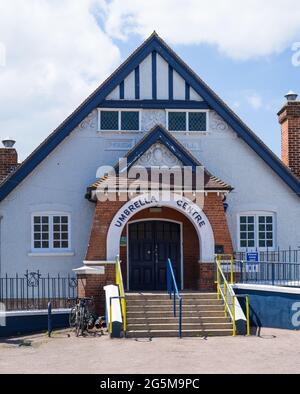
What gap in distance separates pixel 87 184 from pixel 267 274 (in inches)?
253

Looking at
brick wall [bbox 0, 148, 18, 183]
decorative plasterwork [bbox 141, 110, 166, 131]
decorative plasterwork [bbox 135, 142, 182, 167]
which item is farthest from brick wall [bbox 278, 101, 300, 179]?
brick wall [bbox 0, 148, 18, 183]

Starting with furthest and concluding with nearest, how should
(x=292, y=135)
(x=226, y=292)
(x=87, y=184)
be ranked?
(x=292, y=135) → (x=87, y=184) → (x=226, y=292)

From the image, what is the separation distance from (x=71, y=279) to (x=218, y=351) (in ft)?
23.4

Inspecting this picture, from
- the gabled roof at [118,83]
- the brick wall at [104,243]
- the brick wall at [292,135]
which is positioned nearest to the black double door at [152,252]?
the brick wall at [104,243]

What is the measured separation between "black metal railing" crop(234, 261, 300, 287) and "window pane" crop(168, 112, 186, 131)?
505cm

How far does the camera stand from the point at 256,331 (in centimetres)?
→ 1631

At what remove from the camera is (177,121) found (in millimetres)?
21078

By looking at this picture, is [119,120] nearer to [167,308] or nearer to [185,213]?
[185,213]

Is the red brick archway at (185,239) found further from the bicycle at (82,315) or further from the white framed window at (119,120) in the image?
the bicycle at (82,315)

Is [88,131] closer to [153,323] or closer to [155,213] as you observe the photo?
[155,213]

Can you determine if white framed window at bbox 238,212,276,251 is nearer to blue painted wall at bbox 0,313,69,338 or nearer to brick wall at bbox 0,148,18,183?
blue painted wall at bbox 0,313,69,338

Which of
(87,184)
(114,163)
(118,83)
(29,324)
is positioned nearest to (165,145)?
(114,163)
